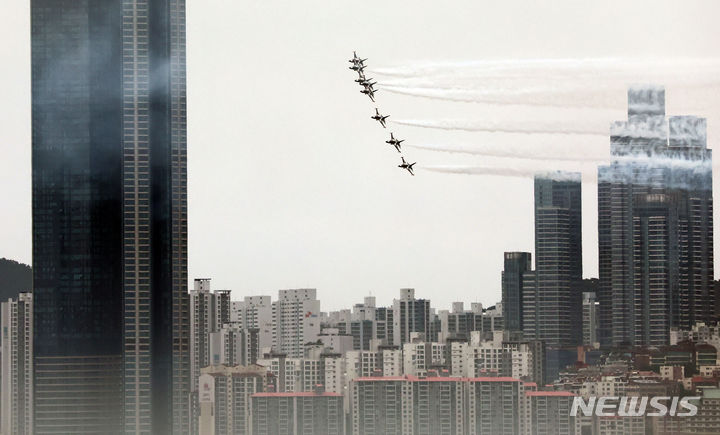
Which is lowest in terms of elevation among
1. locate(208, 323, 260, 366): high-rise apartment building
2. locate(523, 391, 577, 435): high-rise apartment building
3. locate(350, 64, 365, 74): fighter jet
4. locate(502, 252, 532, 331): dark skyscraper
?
locate(523, 391, 577, 435): high-rise apartment building

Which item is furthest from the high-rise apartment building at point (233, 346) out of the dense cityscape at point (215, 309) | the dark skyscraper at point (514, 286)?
the dark skyscraper at point (514, 286)

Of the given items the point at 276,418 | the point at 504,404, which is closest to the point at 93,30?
the point at 276,418

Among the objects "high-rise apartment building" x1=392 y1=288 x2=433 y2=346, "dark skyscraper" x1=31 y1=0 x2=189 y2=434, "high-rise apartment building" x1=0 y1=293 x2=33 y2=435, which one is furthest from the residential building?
"high-rise apartment building" x1=0 y1=293 x2=33 y2=435

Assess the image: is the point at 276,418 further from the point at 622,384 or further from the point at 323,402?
the point at 622,384

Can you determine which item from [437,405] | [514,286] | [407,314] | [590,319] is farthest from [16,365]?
[590,319]

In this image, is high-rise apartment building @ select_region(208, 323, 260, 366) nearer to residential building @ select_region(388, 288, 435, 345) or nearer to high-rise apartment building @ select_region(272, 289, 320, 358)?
high-rise apartment building @ select_region(272, 289, 320, 358)

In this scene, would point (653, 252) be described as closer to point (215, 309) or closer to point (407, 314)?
point (407, 314)
